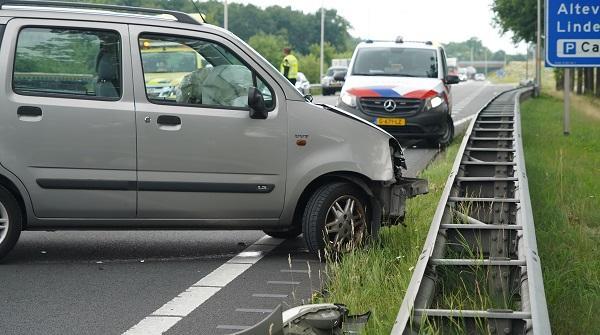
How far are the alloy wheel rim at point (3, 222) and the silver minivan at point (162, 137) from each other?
0.01 m

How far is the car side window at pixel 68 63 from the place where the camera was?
27.4ft

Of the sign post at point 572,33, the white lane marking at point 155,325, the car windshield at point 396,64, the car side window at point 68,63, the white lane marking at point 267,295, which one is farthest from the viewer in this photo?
the car windshield at point 396,64

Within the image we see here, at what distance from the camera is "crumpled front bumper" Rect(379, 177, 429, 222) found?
904cm

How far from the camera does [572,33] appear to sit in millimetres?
18797

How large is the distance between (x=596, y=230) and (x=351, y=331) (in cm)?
515

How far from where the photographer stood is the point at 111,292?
7.44m

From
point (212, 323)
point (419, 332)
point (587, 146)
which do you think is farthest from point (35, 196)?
point (587, 146)

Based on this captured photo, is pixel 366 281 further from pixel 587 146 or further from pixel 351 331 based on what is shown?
pixel 587 146

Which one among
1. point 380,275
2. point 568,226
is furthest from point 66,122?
point 568,226

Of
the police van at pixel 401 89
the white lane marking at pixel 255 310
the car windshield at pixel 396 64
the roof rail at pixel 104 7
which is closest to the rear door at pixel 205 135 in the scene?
the roof rail at pixel 104 7

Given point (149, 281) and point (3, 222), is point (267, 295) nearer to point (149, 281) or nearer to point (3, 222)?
point (149, 281)

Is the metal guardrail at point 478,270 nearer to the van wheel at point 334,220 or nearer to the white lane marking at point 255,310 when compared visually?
the van wheel at point 334,220

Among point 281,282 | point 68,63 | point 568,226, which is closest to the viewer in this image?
point 281,282

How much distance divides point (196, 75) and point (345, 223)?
1.56 meters
